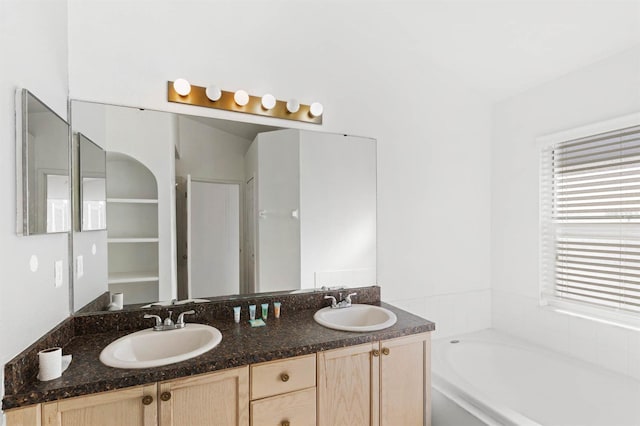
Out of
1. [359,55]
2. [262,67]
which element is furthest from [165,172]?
[359,55]

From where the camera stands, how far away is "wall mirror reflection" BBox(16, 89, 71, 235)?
115cm

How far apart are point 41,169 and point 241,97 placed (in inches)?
40.9

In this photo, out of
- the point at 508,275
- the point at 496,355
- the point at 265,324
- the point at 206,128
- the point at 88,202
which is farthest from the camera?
→ the point at 508,275

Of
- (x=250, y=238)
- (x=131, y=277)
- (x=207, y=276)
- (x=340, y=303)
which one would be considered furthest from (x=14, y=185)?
(x=340, y=303)

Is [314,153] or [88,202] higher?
[314,153]

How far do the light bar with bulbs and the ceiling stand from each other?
2.53ft

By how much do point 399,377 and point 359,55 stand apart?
2016 mm

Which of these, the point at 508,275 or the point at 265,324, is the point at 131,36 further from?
the point at 508,275

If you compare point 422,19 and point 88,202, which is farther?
point 422,19

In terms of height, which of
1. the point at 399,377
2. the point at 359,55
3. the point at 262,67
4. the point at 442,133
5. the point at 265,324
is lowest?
the point at 399,377

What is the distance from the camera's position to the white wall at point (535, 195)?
210 cm

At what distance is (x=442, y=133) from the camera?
268 cm

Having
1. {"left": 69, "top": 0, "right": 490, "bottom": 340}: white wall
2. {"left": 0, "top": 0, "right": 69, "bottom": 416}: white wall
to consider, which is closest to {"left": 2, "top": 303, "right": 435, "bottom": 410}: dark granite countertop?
{"left": 0, "top": 0, "right": 69, "bottom": 416}: white wall

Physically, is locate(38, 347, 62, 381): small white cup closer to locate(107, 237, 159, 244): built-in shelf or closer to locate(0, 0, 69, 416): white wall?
locate(0, 0, 69, 416): white wall
